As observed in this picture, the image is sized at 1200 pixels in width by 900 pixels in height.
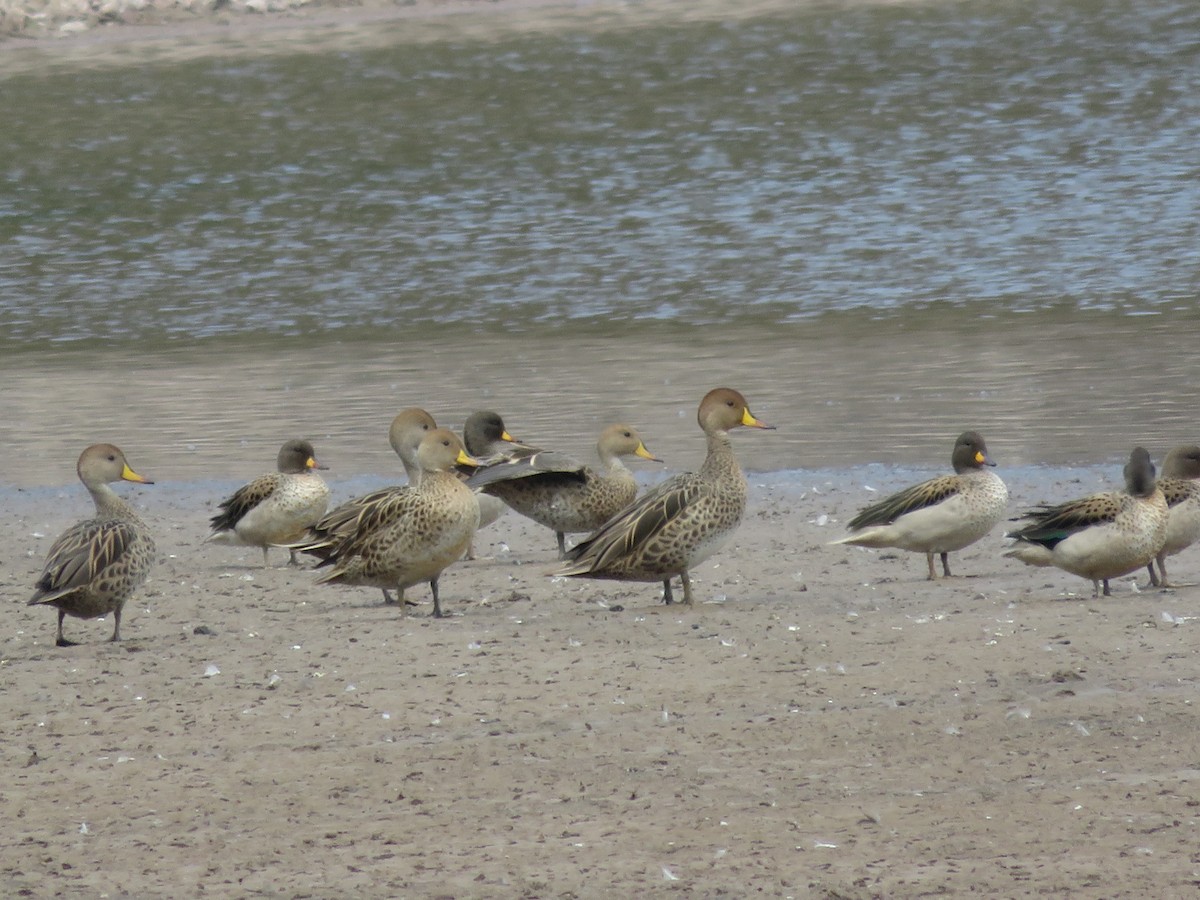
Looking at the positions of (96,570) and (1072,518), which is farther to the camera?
(1072,518)

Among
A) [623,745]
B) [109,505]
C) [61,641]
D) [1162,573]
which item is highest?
[109,505]

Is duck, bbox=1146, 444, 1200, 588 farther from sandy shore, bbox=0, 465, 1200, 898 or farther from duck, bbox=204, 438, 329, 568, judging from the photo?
duck, bbox=204, 438, 329, 568

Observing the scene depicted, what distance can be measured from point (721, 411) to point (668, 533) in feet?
3.13

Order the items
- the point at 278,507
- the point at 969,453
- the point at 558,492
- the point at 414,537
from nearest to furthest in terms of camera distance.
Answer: the point at 414,537 → the point at 969,453 → the point at 278,507 → the point at 558,492

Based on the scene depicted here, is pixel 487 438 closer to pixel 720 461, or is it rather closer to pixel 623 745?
pixel 720 461

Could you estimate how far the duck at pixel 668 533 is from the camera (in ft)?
26.4

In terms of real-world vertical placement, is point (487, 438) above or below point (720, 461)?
above

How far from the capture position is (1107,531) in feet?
25.3

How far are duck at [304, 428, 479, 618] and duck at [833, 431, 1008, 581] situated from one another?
167cm

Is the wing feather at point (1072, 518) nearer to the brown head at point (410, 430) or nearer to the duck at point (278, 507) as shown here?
the brown head at point (410, 430)

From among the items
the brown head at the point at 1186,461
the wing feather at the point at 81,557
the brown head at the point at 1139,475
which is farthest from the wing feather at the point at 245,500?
the brown head at the point at 1186,461

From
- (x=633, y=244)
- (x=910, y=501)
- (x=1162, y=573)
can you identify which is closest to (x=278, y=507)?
(x=910, y=501)

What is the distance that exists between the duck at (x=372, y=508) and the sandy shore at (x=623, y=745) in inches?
13.1

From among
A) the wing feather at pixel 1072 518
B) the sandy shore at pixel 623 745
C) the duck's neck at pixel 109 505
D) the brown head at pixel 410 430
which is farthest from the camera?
the brown head at pixel 410 430
